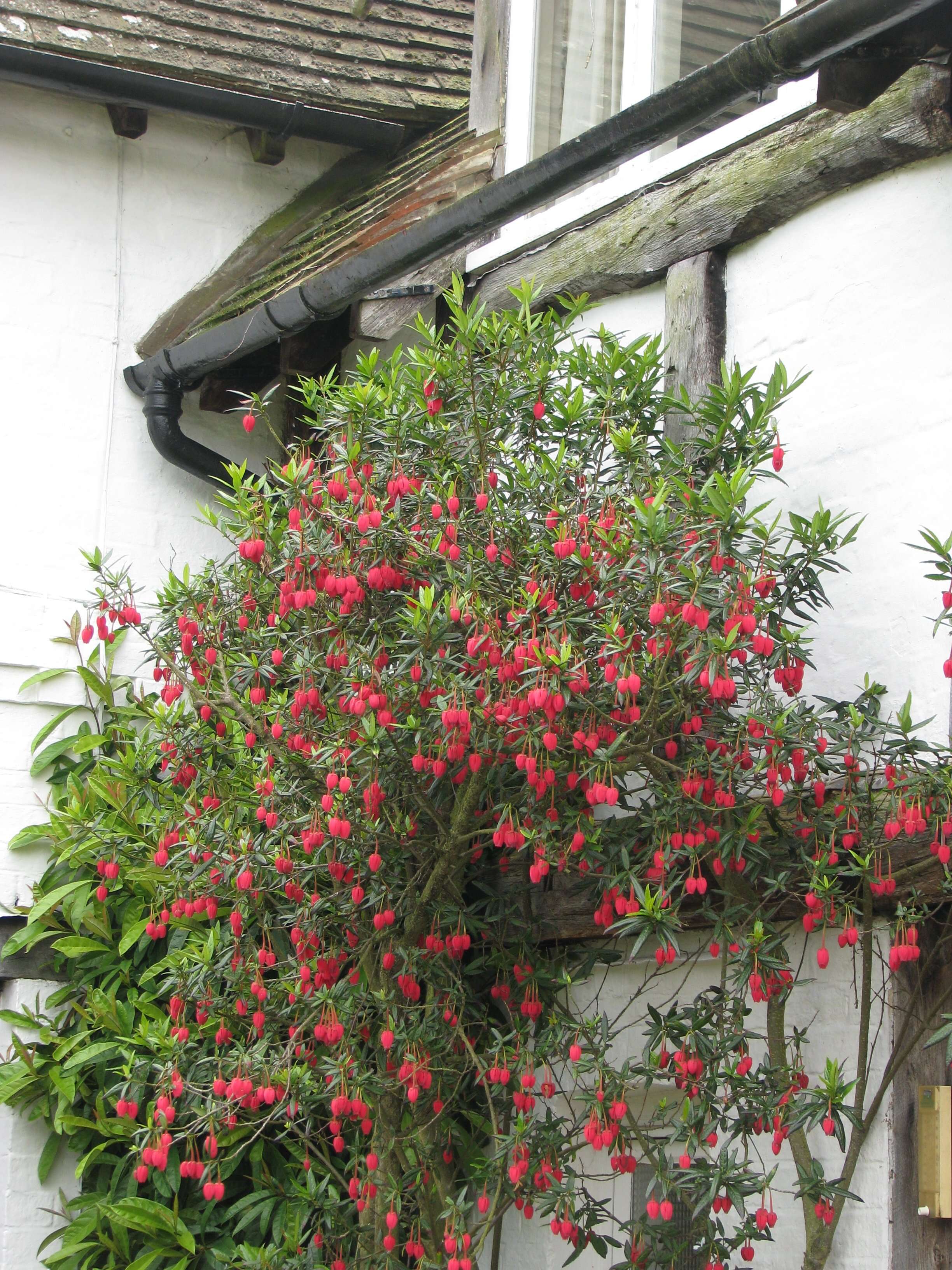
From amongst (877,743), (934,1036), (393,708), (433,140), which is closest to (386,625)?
(393,708)

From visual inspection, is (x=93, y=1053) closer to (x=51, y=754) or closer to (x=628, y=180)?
(x=51, y=754)

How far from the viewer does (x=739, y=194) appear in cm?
461

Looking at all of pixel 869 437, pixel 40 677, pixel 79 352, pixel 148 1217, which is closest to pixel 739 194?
pixel 869 437

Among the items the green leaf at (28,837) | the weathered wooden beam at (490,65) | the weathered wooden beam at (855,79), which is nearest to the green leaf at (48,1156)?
the green leaf at (28,837)

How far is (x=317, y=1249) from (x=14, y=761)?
2564mm

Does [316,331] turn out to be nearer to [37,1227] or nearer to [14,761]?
[14,761]

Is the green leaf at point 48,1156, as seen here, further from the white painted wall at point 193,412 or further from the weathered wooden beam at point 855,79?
the weathered wooden beam at point 855,79

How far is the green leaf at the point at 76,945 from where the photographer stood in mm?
5676

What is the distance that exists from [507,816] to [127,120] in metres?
4.38

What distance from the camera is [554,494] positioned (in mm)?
3898

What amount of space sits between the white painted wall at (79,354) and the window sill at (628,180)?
176 centimetres

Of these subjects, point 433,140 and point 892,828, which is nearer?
point 892,828

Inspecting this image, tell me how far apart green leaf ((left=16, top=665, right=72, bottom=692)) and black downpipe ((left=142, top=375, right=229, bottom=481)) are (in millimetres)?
1071

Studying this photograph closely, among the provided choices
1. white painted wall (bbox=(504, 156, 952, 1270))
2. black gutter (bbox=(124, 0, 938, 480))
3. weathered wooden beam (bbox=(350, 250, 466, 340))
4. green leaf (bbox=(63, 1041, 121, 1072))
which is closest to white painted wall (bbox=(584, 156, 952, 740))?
white painted wall (bbox=(504, 156, 952, 1270))
